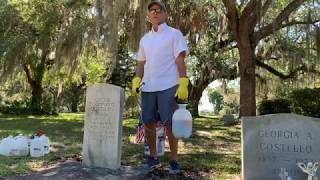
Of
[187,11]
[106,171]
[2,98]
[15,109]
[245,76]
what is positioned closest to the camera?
[106,171]

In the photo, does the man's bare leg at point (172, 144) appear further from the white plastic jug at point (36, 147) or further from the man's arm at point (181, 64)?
the white plastic jug at point (36, 147)

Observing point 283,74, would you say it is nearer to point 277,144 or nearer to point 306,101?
point 306,101

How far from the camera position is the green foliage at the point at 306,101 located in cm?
1894

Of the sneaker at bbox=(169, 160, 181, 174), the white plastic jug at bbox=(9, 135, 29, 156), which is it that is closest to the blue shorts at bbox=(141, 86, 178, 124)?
the sneaker at bbox=(169, 160, 181, 174)

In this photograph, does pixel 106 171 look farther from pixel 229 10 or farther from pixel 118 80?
pixel 118 80

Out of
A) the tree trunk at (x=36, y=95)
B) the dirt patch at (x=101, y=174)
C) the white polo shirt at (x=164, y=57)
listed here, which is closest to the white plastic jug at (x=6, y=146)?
the dirt patch at (x=101, y=174)

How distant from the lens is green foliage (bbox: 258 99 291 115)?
67.2ft

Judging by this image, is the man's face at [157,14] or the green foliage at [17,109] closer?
the man's face at [157,14]

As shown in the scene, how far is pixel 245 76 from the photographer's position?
13.2m

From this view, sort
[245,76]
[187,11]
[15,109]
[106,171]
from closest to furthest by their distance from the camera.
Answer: [106,171]
[187,11]
[245,76]
[15,109]

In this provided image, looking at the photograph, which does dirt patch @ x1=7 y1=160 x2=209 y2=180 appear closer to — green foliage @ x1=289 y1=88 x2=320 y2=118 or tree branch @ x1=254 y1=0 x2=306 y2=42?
tree branch @ x1=254 y1=0 x2=306 y2=42

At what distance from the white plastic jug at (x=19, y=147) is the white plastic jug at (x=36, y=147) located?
0.10 metres

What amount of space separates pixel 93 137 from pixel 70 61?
11.5m

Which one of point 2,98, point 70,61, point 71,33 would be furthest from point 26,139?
point 2,98
